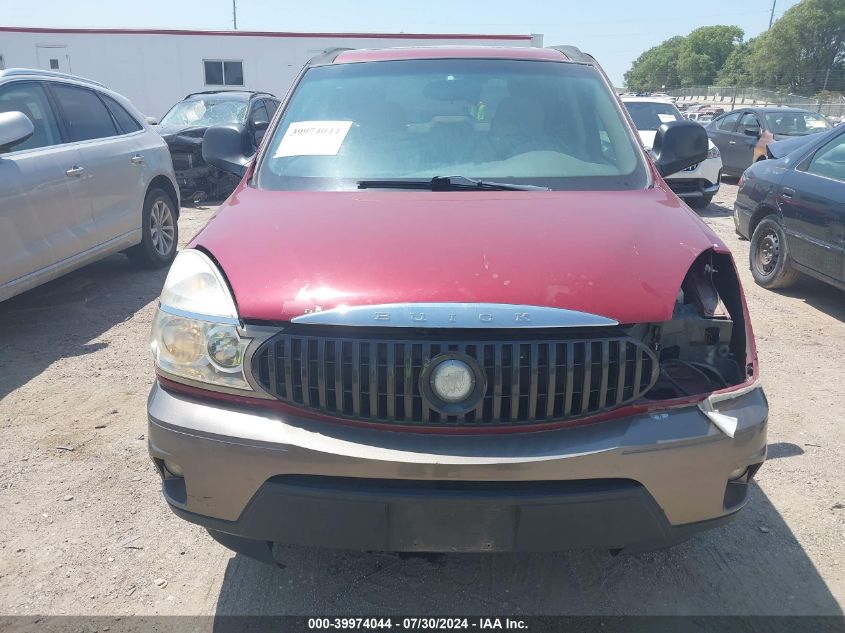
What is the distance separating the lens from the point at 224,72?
23047 mm

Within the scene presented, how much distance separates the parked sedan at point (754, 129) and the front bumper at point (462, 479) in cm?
1276

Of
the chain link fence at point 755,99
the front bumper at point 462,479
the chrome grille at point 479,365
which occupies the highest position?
the chrome grille at point 479,365

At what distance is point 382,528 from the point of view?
6.30 feet

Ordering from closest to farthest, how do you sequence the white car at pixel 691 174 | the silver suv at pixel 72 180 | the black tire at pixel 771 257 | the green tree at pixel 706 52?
the silver suv at pixel 72 180, the black tire at pixel 771 257, the white car at pixel 691 174, the green tree at pixel 706 52

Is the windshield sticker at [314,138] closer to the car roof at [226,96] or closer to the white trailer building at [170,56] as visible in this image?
the car roof at [226,96]

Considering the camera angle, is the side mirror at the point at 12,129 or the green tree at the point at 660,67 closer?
the side mirror at the point at 12,129

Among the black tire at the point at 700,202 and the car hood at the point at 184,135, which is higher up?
the car hood at the point at 184,135

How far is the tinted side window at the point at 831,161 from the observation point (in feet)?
18.4

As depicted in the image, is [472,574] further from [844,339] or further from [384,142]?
[844,339]

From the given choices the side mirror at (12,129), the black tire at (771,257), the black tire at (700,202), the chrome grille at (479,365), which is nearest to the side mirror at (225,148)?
the side mirror at (12,129)

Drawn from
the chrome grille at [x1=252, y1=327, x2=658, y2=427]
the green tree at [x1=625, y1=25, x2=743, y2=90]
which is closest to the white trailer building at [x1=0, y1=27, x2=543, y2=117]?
the chrome grille at [x1=252, y1=327, x2=658, y2=427]

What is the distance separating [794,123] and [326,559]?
14.5 metres

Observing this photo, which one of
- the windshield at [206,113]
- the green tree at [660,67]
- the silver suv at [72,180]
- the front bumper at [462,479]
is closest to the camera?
the front bumper at [462,479]

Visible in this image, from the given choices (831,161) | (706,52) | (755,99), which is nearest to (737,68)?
(706,52)
